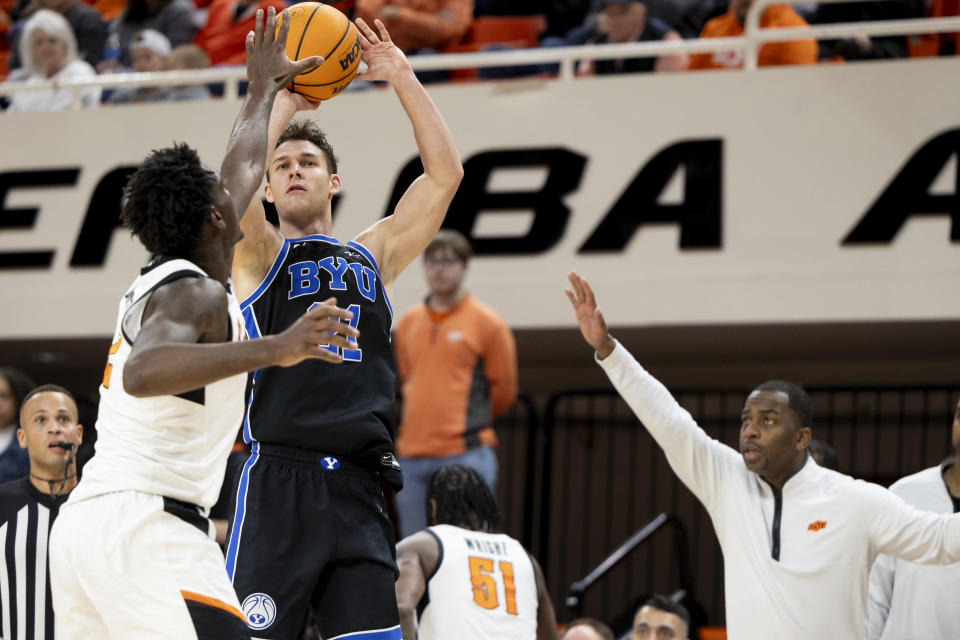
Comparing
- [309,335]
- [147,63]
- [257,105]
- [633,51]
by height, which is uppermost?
[147,63]

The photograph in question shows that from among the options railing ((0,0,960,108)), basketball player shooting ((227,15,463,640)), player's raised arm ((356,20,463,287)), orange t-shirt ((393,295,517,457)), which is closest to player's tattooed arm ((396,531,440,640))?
basketball player shooting ((227,15,463,640))

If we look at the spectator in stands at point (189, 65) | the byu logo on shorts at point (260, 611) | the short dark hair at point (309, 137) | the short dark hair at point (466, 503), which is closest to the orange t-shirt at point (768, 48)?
the spectator in stands at point (189, 65)

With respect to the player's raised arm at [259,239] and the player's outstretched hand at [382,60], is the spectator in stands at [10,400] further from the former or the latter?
the player's outstretched hand at [382,60]

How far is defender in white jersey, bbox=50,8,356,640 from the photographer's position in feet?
10.8

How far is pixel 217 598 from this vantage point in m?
3.40

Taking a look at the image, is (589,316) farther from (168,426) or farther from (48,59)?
(48,59)

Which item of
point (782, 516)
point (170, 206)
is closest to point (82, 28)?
point (782, 516)

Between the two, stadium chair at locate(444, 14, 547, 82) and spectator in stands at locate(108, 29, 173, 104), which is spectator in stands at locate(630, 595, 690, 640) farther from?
spectator in stands at locate(108, 29, 173, 104)

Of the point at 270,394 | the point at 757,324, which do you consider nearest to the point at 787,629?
the point at 270,394

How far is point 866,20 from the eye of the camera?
9.00m

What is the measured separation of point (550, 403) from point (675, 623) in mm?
2779

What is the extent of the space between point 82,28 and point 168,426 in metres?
8.61

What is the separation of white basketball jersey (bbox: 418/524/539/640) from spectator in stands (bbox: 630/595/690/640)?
105 cm

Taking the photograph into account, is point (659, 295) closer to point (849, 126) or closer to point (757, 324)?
point (757, 324)
